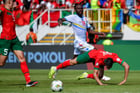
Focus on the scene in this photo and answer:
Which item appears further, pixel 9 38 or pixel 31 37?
pixel 31 37

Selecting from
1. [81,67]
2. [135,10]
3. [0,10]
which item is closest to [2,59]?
[0,10]

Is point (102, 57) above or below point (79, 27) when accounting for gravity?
below

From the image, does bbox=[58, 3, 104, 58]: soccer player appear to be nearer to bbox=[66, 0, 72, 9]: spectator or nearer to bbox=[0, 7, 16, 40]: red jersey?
bbox=[0, 7, 16, 40]: red jersey

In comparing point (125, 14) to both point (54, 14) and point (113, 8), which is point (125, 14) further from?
point (54, 14)

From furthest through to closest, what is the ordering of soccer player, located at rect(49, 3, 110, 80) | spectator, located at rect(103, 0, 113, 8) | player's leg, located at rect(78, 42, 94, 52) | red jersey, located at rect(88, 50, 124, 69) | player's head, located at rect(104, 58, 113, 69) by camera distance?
spectator, located at rect(103, 0, 113, 8) → soccer player, located at rect(49, 3, 110, 80) → player's leg, located at rect(78, 42, 94, 52) → red jersey, located at rect(88, 50, 124, 69) → player's head, located at rect(104, 58, 113, 69)

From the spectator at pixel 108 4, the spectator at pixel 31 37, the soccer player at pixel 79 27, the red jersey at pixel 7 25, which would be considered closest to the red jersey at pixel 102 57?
the soccer player at pixel 79 27

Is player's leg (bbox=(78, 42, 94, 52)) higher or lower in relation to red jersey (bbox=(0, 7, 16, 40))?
lower

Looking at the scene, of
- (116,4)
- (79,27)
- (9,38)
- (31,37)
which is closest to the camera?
(9,38)

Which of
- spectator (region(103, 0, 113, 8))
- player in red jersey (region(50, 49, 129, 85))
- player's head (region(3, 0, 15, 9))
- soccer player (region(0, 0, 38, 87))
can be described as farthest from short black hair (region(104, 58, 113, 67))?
spectator (region(103, 0, 113, 8))

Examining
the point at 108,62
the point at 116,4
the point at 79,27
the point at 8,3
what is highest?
the point at 8,3

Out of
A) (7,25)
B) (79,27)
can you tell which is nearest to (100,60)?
(79,27)

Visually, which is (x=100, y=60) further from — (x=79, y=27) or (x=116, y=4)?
(x=116, y=4)

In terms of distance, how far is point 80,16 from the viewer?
15.3 meters

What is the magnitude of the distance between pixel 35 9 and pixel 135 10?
573 centimetres
